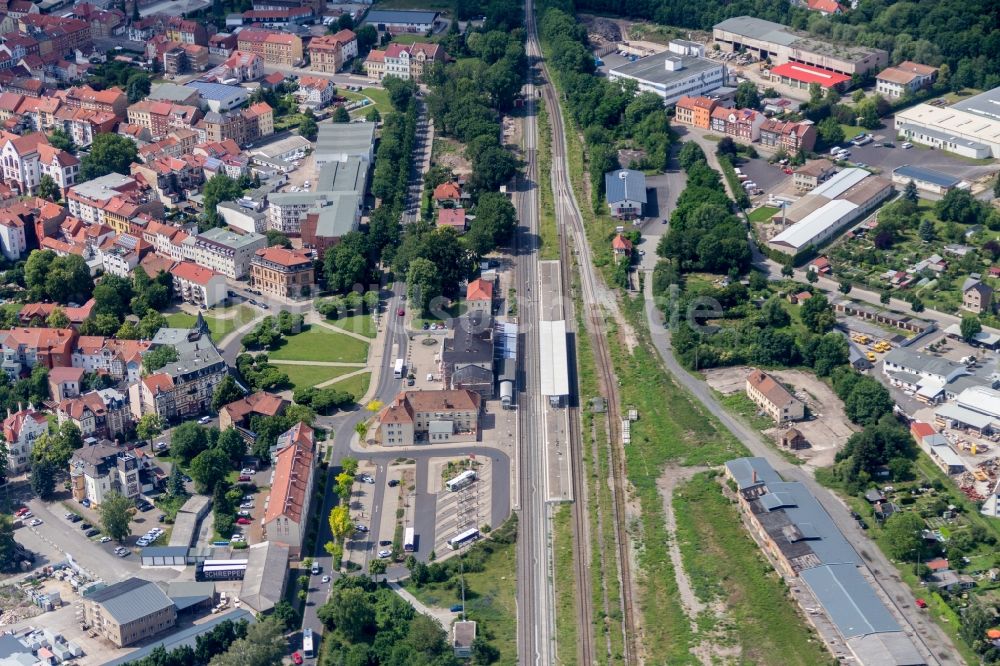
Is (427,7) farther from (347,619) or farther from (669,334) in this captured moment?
(347,619)

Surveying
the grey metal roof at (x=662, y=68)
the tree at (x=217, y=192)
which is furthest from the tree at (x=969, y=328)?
the tree at (x=217, y=192)

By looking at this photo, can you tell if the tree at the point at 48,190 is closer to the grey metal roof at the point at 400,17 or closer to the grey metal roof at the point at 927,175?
the grey metal roof at the point at 400,17

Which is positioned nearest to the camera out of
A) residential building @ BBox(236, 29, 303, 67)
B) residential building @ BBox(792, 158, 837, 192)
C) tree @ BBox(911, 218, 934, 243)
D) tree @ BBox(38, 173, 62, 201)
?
tree @ BBox(911, 218, 934, 243)

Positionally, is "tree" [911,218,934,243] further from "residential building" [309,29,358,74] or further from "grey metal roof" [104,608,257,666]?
"residential building" [309,29,358,74]

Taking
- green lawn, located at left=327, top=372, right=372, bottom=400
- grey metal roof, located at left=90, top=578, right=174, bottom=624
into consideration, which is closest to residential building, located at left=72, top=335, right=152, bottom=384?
green lawn, located at left=327, top=372, right=372, bottom=400

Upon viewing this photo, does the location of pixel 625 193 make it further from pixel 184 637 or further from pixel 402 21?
pixel 184 637
